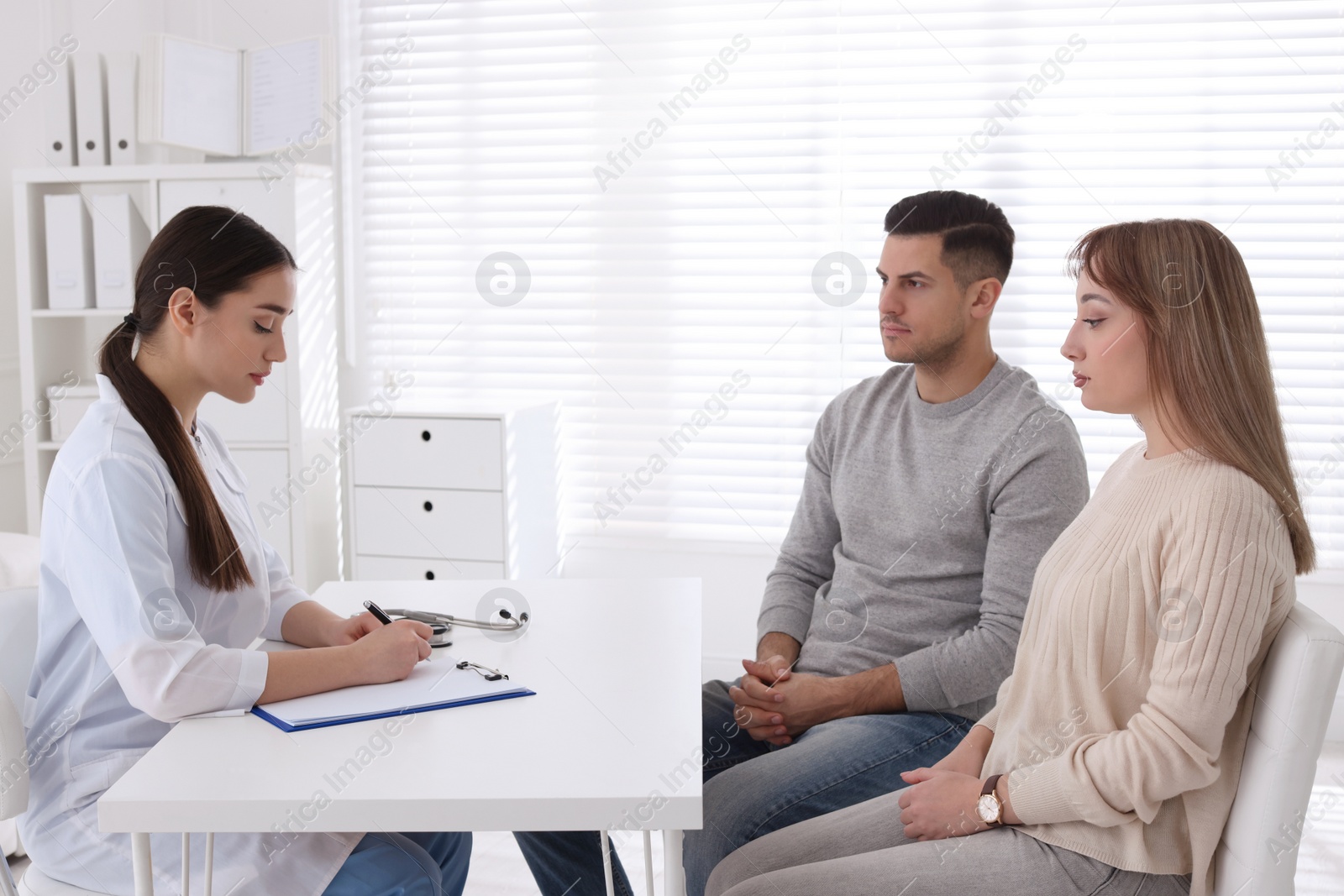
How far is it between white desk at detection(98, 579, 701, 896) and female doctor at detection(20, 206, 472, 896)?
72 millimetres

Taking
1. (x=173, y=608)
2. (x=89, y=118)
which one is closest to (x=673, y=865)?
(x=173, y=608)

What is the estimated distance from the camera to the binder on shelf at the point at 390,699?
4.26 ft

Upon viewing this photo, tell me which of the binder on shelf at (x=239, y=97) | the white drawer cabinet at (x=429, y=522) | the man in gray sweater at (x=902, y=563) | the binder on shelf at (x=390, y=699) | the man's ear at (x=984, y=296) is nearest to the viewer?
the binder on shelf at (x=390, y=699)

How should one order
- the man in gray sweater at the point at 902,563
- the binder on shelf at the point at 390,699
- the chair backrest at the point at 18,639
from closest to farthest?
the binder on shelf at the point at 390,699
the chair backrest at the point at 18,639
the man in gray sweater at the point at 902,563

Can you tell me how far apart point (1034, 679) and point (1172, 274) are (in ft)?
1.68

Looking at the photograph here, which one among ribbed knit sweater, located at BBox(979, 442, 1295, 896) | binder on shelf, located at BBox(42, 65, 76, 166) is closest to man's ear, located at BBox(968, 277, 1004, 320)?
ribbed knit sweater, located at BBox(979, 442, 1295, 896)

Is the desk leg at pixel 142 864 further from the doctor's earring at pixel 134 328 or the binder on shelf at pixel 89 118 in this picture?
the binder on shelf at pixel 89 118

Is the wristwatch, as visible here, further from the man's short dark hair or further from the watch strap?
the man's short dark hair

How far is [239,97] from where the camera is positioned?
142 inches

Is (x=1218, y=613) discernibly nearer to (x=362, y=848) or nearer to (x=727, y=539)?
(x=362, y=848)

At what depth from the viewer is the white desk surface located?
1095 millimetres

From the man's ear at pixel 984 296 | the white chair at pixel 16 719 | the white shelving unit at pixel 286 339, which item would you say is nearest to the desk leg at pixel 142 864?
the white chair at pixel 16 719

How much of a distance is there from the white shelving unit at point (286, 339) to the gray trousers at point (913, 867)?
96.4 inches

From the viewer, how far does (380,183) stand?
390 centimetres
